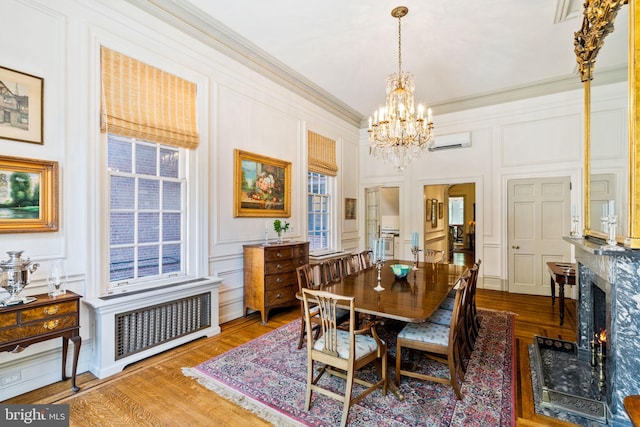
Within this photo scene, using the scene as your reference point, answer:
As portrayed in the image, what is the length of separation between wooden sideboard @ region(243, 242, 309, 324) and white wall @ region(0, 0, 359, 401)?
207mm

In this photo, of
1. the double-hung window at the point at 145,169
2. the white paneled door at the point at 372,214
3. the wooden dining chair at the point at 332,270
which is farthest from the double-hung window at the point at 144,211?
the white paneled door at the point at 372,214

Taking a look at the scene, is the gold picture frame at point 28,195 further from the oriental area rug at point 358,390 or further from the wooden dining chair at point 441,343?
the wooden dining chair at point 441,343

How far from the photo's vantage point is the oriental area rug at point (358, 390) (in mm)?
2080

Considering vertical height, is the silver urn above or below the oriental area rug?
above

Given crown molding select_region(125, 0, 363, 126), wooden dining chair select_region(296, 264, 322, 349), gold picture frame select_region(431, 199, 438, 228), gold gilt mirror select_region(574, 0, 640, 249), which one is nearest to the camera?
gold gilt mirror select_region(574, 0, 640, 249)

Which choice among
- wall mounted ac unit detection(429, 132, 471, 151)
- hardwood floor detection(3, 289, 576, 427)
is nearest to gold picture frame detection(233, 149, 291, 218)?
hardwood floor detection(3, 289, 576, 427)

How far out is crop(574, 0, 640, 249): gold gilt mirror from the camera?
1.76 metres

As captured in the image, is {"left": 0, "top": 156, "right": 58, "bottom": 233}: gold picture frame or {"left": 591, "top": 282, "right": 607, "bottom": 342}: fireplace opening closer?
{"left": 0, "top": 156, "right": 58, "bottom": 233}: gold picture frame

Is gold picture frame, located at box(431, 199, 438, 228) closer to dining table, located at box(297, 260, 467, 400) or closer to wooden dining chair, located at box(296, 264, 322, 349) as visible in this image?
dining table, located at box(297, 260, 467, 400)

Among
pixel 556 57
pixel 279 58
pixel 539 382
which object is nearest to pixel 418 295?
pixel 539 382

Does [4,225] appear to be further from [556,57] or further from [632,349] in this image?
[556,57]

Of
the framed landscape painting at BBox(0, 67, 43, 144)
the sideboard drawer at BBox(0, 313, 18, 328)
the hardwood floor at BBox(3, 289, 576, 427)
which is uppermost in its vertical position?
the framed landscape painting at BBox(0, 67, 43, 144)

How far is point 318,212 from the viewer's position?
6062 mm

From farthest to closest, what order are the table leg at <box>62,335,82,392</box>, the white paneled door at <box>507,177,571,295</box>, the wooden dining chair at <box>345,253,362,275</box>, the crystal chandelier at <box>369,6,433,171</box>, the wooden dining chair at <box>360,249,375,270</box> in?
the white paneled door at <box>507,177,571,295</box> < the wooden dining chair at <box>360,249,375,270</box> < the wooden dining chair at <box>345,253,362,275</box> < the crystal chandelier at <box>369,6,433,171</box> < the table leg at <box>62,335,82,392</box>
